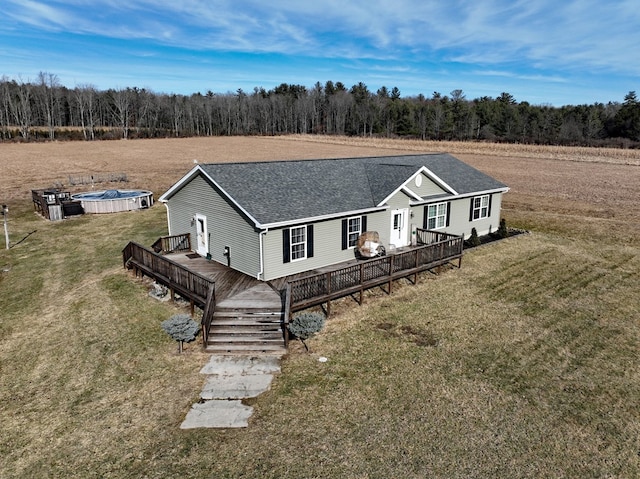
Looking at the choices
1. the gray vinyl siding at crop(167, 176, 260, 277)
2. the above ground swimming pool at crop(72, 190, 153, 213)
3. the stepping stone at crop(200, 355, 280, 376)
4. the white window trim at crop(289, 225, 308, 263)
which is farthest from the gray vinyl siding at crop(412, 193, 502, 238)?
the above ground swimming pool at crop(72, 190, 153, 213)

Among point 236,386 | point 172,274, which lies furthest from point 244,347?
point 172,274

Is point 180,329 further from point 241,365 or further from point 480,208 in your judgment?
point 480,208

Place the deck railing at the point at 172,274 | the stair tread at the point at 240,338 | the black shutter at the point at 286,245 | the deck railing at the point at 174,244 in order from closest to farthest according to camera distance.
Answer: the stair tread at the point at 240,338 → the deck railing at the point at 172,274 → the black shutter at the point at 286,245 → the deck railing at the point at 174,244

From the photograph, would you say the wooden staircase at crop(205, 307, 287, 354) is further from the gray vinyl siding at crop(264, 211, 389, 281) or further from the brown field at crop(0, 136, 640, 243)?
the brown field at crop(0, 136, 640, 243)

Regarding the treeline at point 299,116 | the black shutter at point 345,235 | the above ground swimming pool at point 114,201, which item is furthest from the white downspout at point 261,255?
the treeline at point 299,116

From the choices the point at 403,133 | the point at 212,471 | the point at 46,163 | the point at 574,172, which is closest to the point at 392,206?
the point at 212,471

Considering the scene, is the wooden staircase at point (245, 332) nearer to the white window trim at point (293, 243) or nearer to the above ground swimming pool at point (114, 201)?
the white window trim at point (293, 243)

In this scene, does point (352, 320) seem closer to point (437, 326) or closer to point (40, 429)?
point (437, 326)
